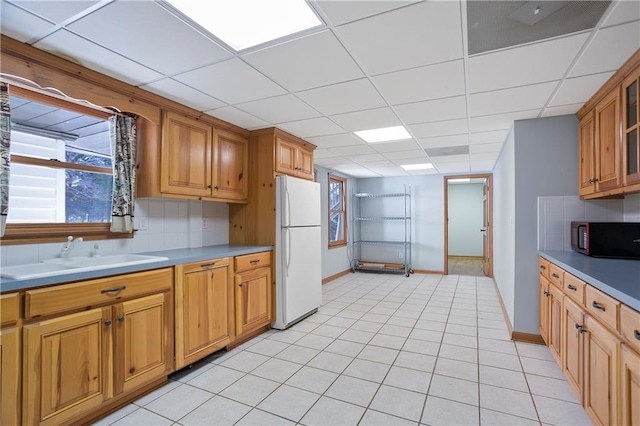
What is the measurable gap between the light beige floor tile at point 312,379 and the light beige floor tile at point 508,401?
1057 millimetres

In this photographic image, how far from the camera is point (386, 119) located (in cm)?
313

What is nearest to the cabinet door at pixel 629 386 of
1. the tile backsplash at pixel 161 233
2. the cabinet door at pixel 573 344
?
the cabinet door at pixel 573 344

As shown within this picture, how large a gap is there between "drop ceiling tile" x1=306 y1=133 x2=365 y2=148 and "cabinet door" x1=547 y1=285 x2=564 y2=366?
8.24 feet

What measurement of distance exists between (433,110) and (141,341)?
9.96 feet

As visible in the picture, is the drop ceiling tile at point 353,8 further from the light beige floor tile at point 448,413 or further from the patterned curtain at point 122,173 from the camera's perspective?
the light beige floor tile at point 448,413

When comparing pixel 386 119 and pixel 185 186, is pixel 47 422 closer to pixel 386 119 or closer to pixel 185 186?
pixel 185 186

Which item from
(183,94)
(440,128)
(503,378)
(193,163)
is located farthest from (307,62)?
(503,378)

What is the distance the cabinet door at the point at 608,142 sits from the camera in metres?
2.19

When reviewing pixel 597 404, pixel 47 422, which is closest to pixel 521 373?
pixel 597 404

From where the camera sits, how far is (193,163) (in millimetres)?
2918

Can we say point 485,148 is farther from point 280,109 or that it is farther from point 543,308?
point 280,109

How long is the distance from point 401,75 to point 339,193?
4701 millimetres

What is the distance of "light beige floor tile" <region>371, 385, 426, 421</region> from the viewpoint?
6.37 feet

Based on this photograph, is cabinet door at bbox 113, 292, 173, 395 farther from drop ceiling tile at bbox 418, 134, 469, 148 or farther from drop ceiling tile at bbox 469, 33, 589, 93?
drop ceiling tile at bbox 418, 134, 469, 148
